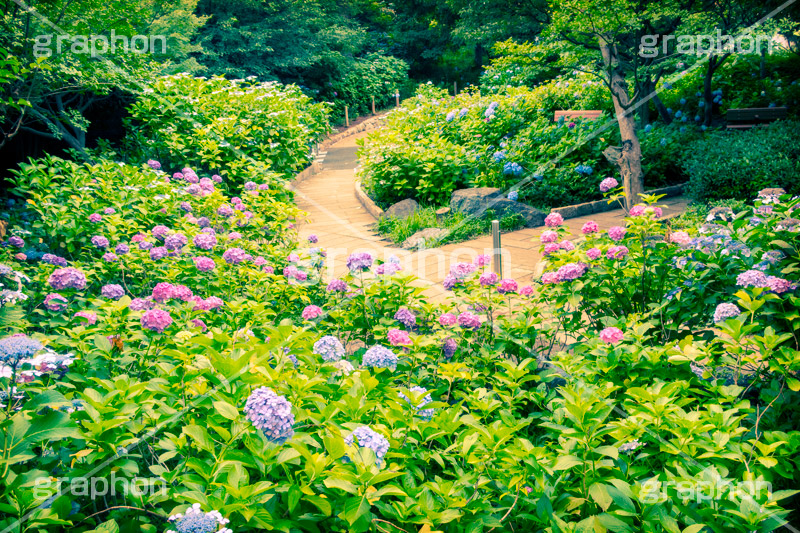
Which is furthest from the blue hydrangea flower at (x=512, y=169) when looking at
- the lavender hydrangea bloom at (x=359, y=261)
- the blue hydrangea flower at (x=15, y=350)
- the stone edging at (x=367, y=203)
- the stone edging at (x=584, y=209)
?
the blue hydrangea flower at (x=15, y=350)

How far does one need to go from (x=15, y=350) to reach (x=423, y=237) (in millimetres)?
5418

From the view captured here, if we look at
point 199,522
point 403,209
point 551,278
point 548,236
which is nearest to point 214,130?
point 403,209

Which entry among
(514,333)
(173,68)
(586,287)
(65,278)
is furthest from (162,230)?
(173,68)

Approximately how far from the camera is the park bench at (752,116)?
34.0 feet

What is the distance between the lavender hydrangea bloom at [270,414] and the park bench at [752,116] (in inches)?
470

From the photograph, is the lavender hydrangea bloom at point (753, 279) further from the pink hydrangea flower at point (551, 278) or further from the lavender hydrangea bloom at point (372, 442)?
the lavender hydrangea bloom at point (372, 442)

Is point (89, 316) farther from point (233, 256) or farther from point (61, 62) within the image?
point (61, 62)

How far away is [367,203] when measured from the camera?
9102mm

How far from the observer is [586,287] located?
3.06 metres

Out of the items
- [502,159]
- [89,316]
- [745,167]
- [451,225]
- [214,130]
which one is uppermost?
[214,130]

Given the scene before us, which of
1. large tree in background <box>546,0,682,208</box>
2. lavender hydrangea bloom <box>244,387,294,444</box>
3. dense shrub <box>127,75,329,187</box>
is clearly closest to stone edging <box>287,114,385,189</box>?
dense shrub <box>127,75,329,187</box>

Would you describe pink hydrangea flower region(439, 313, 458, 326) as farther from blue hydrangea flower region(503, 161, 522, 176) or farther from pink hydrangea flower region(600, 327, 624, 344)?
blue hydrangea flower region(503, 161, 522, 176)

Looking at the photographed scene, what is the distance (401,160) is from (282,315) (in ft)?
18.1

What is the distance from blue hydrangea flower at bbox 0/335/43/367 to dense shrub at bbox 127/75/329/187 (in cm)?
517
